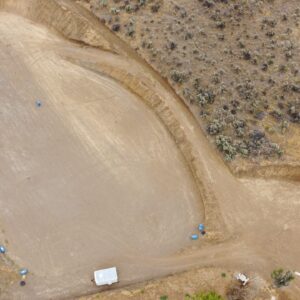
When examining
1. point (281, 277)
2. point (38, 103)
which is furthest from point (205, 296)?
point (38, 103)

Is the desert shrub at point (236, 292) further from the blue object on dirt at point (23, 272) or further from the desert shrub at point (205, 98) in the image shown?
the desert shrub at point (205, 98)

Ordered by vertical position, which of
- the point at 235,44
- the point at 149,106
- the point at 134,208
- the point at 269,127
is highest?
the point at 235,44

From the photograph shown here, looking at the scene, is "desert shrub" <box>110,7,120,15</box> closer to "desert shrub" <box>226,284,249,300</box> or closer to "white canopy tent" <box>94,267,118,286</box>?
"white canopy tent" <box>94,267,118,286</box>

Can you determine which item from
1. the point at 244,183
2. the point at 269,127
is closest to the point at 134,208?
the point at 244,183

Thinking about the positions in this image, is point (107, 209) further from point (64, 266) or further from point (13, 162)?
point (13, 162)

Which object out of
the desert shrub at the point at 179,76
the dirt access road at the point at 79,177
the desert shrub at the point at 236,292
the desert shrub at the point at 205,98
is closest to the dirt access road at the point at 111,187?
the dirt access road at the point at 79,177

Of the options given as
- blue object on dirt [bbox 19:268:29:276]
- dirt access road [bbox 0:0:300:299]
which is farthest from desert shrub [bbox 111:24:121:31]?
blue object on dirt [bbox 19:268:29:276]

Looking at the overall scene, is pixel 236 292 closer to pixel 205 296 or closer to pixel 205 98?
pixel 205 296
